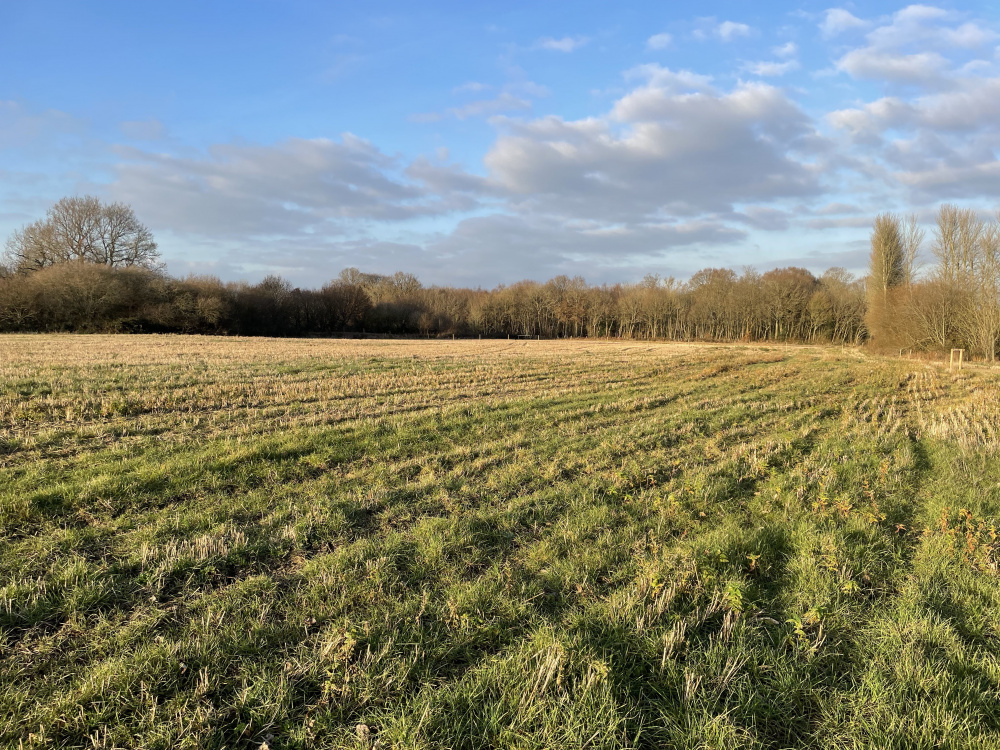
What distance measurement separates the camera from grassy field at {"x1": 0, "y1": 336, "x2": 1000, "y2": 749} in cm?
283

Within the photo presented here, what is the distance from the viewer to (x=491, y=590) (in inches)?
161

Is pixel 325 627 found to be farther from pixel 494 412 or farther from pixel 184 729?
pixel 494 412

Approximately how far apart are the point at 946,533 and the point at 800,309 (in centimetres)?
7861

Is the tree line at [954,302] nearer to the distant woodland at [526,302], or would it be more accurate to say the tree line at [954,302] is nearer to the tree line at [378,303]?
the distant woodland at [526,302]

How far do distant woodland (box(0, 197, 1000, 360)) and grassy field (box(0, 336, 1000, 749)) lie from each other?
125ft

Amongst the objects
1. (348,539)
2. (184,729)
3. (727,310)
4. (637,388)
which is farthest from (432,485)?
(727,310)

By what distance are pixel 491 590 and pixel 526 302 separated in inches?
3526

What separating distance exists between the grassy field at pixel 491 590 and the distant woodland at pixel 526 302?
38129mm

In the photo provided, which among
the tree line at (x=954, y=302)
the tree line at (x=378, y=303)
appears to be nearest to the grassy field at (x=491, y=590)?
the tree line at (x=954, y=302)

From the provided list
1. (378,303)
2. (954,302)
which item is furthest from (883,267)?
(378,303)

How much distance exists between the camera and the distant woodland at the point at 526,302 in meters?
37.3

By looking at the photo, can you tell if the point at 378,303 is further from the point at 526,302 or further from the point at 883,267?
the point at 883,267

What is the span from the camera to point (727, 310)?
7631 centimetres

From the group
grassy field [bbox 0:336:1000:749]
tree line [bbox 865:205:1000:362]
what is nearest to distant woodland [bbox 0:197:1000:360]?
tree line [bbox 865:205:1000:362]
